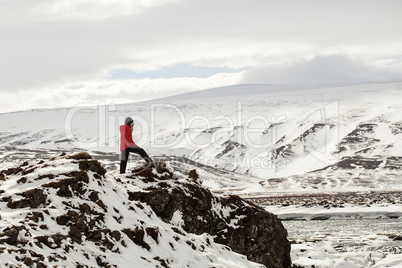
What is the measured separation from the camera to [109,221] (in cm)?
1579

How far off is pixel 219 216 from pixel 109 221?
295 inches

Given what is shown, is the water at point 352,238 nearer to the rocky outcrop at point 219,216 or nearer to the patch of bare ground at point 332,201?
the rocky outcrop at point 219,216

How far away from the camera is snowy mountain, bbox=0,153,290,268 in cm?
1348

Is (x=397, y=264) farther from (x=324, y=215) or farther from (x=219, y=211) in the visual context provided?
(x=324, y=215)

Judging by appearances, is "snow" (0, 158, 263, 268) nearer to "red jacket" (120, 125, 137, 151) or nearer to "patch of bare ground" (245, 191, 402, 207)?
"red jacket" (120, 125, 137, 151)

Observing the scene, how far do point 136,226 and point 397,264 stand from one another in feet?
67.2

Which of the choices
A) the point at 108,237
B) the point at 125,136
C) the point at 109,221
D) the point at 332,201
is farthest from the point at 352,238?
the point at 332,201

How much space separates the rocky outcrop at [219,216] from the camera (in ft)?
67.8

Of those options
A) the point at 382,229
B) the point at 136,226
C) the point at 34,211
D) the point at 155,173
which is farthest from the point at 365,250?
the point at 34,211

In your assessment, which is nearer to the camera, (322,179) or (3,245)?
(3,245)

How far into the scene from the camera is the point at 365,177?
18488cm

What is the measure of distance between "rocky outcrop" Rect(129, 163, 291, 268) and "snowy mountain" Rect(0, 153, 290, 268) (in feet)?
0.14

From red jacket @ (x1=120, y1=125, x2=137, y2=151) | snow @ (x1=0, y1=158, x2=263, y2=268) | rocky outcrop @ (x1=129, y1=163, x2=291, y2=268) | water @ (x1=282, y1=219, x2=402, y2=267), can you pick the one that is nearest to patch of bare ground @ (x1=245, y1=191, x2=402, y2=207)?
water @ (x1=282, y1=219, x2=402, y2=267)

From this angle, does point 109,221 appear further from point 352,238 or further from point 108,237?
point 352,238
